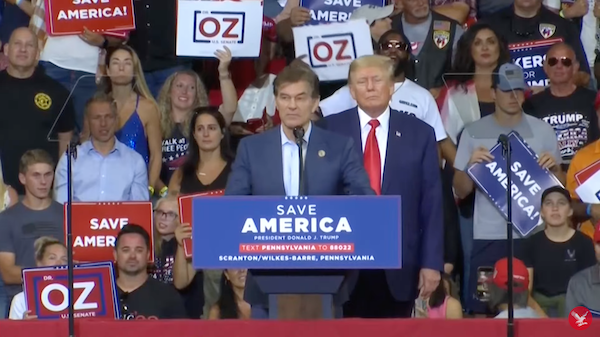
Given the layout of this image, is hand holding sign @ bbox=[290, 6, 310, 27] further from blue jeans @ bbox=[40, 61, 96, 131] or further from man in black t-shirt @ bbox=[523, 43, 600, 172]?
man in black t-shirt @ bbox=[523, 43, 600, 172]

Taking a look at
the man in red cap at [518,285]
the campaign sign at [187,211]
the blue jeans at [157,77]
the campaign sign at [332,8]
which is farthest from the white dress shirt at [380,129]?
the blue jeans at [157,77]

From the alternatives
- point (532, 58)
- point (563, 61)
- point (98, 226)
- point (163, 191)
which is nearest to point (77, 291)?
point (98, 226)

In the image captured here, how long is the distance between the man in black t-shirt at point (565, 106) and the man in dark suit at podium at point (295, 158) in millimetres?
3486

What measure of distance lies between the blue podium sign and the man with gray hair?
11.9 feet

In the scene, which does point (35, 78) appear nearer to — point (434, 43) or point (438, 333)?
point (434, 43)

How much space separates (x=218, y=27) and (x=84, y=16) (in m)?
1.02

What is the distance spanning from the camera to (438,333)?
625 cm

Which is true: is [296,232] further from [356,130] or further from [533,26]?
[533,26]

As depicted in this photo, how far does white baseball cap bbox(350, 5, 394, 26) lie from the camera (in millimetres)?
10125

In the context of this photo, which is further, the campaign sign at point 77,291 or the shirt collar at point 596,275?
the shirt collar at point 596,275

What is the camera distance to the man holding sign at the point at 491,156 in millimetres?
8867

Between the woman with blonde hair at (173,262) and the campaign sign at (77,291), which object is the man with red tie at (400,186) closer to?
the campaign sign at (77,291)

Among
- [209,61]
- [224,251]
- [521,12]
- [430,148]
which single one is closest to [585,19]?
[521,12]

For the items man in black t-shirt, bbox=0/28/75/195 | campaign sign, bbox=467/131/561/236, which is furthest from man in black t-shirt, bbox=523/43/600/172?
man in black t-shirt, bbox=0/28/75/195
